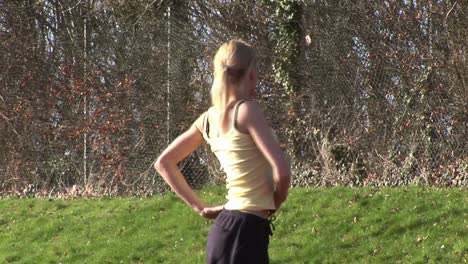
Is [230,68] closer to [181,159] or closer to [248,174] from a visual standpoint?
[248,174]

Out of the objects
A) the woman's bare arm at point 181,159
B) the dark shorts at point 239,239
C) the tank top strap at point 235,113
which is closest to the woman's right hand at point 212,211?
the woman's bare arm at point 181,159

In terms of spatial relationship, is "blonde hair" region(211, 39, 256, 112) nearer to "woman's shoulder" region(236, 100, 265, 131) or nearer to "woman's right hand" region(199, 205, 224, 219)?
"woman's shoulder" region(236, 100, 265, 131)

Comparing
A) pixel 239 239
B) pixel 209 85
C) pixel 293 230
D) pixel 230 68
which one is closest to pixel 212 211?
pixel 239 239

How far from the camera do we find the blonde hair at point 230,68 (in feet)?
12.6

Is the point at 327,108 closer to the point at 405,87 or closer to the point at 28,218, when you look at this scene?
the point at 405,87

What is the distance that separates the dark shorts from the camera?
3801mm

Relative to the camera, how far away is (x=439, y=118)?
36.8ft

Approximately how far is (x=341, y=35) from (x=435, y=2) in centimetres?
136

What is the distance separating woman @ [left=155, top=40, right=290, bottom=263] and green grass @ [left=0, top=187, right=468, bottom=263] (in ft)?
14.9

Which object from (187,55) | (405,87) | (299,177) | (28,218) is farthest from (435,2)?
(28,218)

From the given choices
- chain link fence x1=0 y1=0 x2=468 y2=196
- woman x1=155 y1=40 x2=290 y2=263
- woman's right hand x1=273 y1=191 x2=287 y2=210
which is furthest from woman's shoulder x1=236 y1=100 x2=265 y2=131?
chain link fence x1=0 y1=0 x2=468 y2=196

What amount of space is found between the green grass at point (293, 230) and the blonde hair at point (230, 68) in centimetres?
469

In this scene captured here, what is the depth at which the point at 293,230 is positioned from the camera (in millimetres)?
9500

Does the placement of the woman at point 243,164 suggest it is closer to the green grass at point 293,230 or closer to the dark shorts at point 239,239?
the dark shorts at point 239,239
